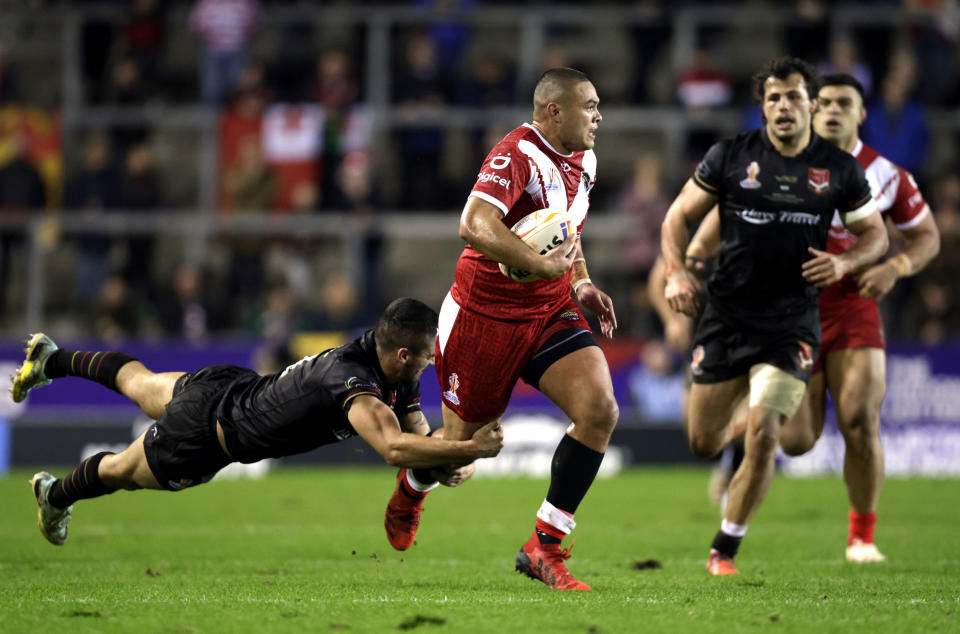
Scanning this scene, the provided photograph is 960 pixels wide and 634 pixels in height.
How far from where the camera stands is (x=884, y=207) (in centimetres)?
823

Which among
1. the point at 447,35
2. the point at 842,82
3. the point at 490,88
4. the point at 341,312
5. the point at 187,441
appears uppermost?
the point at 842,82

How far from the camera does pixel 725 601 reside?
6066 mm

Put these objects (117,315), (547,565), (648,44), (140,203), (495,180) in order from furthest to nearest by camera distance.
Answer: (648,44) < (140,203) < (117,315) < (547,565) < (495,180)

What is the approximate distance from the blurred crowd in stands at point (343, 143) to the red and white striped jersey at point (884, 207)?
23.5 ft

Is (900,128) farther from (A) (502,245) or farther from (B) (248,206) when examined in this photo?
(A) (502,245)

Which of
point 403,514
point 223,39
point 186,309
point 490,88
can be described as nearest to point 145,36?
point 223,39

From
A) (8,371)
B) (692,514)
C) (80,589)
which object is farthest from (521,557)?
(8,371)

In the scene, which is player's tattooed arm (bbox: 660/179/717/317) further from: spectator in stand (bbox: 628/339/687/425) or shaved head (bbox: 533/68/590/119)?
spectator in stand (bbox: 628/339/687/425)

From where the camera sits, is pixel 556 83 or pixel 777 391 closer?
pixel 556 83

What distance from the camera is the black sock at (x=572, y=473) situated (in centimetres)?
659

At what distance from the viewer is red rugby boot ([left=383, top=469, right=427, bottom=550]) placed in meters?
7.31

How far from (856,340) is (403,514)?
309 centimetres

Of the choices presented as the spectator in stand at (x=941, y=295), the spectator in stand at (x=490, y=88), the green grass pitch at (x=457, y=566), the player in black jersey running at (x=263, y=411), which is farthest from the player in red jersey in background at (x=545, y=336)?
the spectator in stand at (x=490, y=88)

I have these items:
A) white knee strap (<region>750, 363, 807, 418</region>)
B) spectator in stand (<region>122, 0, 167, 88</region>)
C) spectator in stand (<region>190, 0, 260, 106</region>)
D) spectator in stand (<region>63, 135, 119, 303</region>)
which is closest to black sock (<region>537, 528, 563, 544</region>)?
white knee strap (<region>750, 363, 807, 418</region>)
